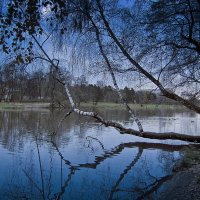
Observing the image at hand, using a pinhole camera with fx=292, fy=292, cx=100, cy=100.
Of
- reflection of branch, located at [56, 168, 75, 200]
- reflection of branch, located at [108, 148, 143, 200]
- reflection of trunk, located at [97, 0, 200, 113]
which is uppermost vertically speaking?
reflection of trunk, located at [97, 0, 200, 113]

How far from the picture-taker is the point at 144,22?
16.6ft

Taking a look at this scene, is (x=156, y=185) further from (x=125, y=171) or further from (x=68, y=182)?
(x=68, y=182)

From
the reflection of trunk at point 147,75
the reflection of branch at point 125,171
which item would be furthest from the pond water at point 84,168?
the reflection of trunk at point 147,75

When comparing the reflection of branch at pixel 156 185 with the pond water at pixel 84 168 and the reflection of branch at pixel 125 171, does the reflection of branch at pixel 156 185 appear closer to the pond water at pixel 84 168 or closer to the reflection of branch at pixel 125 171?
the pond water at pixel 84 168

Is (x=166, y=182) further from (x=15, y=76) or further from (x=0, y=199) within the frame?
(x=15, y=76)

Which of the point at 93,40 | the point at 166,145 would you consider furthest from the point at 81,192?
the point at 166,145

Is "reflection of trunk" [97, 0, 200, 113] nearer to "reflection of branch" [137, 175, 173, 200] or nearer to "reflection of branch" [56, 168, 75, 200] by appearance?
"reflection of branch" [137, 175, 173, 200]

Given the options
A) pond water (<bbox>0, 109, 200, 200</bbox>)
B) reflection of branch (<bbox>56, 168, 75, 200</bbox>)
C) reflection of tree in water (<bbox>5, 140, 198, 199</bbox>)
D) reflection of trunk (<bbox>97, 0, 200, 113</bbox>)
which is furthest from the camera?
pond water (<bbox>0, 109, 200, 200</bbox>)

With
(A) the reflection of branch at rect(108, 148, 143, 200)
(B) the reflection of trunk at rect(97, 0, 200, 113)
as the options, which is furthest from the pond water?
A: (B) the reflection of trunk at rect(97, 0, 200, 113)

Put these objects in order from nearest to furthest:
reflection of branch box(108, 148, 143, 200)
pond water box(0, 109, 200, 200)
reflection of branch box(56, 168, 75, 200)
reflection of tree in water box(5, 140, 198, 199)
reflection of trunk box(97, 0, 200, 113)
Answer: reflection of trunk box(97, 0, 200, 113) → reflection of tree in water box(5, 140, 198, 199) → reflection of branch box(56, 168, 75, 200) → pond water box(0, 109, 200, 200) → reflection of branch box(108, 148, 143, 200)

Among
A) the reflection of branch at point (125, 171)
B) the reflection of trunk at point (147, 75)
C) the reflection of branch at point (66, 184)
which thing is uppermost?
Answer: the reflection of trunk at point (147, 75)

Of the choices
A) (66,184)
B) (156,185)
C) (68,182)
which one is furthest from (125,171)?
(66,184)

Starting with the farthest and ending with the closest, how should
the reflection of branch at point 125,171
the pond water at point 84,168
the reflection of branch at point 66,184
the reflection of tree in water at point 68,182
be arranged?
1. the reflection of branch at point 125,171
2. the pond water at point 84,168
3. the reflection of branch at point 66,184
4. the reflection of tree in water at point 68,182

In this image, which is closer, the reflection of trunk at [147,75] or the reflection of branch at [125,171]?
the reflection of trunk at [147,75]
